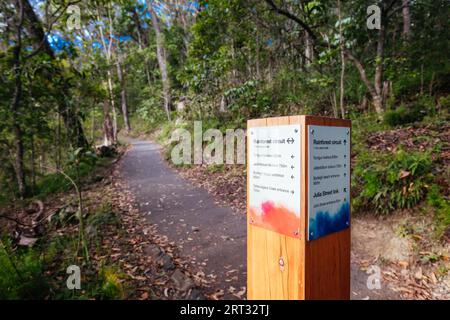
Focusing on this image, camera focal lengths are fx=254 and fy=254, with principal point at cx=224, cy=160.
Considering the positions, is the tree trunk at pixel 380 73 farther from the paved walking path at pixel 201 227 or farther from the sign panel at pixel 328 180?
the sign panel at pixel 328 180

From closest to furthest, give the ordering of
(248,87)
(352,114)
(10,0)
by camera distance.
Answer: (10,0), (352,114), (248,87)

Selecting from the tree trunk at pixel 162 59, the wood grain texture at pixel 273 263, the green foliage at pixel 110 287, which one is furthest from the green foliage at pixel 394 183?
the tree trunk at pixel 162 59

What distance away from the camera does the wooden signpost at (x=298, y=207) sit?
144 cm

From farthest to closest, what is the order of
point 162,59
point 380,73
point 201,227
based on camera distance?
1. point 162,59
2. point 380,73
3. point 201,227

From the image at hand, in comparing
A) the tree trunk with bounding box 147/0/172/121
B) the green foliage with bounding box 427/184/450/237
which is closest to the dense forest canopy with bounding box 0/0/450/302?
the green foliage with bounding box 427/184/450/237

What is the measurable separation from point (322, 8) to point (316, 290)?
6536 millimetres

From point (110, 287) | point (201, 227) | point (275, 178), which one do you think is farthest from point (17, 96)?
point (275, 178)

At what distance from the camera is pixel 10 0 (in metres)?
6.01

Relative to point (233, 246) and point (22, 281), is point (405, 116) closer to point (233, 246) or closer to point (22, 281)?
point (233, 246)

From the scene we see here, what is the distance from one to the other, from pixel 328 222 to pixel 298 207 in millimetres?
263

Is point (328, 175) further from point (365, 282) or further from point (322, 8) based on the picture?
point (322, 8)

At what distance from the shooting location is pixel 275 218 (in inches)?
62.5
